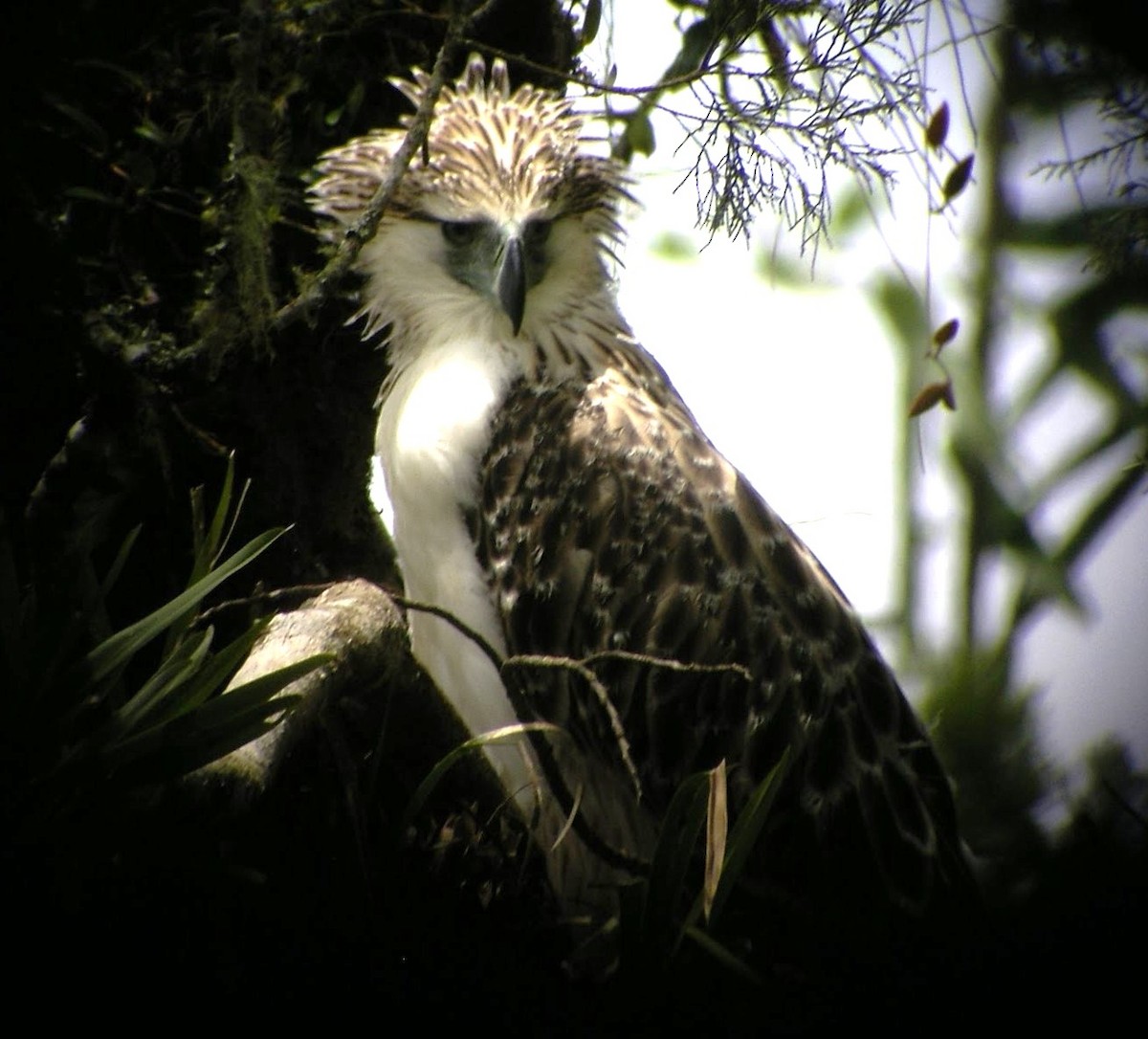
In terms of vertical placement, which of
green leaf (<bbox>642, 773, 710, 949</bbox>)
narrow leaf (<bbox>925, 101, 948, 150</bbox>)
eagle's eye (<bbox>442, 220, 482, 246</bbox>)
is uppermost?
eagle's eye (<bbox>442, 220, 482, 246</bbox>)

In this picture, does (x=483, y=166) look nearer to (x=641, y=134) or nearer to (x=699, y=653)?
(x=641, y=134)

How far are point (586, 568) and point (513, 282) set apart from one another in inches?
23.2

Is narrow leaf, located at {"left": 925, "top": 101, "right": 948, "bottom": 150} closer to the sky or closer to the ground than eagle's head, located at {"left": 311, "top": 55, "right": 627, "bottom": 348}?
closer to the ground

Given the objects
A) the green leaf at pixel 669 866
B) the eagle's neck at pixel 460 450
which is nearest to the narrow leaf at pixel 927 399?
the eagle's neck at pixel 460 450

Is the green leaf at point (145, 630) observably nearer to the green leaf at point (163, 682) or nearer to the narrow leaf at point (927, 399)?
the green leaf at point (163, 682)

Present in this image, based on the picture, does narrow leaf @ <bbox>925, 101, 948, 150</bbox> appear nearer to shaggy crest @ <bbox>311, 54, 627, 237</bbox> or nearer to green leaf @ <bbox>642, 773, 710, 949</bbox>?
shaggy crest @ <bbox>311, 54, 627, 237</bbox>

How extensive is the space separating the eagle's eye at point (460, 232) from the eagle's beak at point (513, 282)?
12 cm

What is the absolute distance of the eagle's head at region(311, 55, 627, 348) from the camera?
2605 mm

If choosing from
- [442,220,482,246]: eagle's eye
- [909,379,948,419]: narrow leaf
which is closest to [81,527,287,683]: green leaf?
[442,220,482,246]: eagle's eye

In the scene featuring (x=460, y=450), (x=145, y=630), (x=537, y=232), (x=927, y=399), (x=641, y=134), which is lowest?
(x=145, y=630)

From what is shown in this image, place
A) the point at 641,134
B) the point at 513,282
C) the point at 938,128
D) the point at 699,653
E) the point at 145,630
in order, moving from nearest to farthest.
Answer: the point at 145,630 < the point at 938,128 < the point at 699,653 < the point at 513,282 < the point at 641,134

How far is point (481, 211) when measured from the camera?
2.61 m

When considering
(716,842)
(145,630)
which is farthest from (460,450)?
(716,842)

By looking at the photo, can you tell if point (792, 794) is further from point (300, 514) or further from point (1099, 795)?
point (300, 514)
